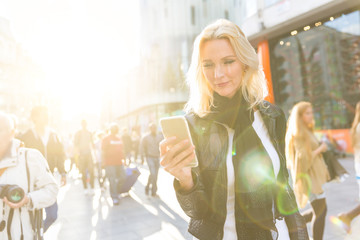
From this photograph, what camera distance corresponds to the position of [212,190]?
147 centimetres

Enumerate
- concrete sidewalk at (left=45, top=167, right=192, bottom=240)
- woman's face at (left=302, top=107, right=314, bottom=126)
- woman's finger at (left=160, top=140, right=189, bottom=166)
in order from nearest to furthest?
woman's finger at (left=160, top=140, right=189, bottom=166) → woman's face at (left=302, top=107, right=314, bottom=126) → concrete sidewalk at (left=45, top=167, right=192, bottom=240)

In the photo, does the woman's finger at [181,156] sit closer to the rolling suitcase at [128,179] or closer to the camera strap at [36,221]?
the camera strap at [36,221]

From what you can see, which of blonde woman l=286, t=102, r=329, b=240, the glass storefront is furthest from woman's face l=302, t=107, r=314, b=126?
the glass storefront

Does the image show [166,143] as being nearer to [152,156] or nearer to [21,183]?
[21,183]

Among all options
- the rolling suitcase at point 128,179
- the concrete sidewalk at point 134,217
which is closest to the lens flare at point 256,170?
the concrete sidewalk at point 134,217

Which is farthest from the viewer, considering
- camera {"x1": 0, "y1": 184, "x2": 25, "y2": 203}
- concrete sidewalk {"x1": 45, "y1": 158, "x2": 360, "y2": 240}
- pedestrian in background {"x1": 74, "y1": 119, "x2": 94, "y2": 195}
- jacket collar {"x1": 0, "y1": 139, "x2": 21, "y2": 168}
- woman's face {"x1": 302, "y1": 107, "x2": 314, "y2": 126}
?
pedestrian in background {"x1": 74, "y1": 119, "x2": 94, "y2": 195}

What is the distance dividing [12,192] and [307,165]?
356 centimetres

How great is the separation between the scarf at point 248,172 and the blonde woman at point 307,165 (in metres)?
2.77

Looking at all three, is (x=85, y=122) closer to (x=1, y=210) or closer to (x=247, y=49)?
(x=1, y=210)

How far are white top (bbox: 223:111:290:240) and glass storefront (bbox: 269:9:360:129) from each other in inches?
420

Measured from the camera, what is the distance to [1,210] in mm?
2334

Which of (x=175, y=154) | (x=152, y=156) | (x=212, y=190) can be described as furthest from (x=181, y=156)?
(x=152, y=156)

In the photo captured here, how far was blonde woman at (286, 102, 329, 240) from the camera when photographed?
390 cm

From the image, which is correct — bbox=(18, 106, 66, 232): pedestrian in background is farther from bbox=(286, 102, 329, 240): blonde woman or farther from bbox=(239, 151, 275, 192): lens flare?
bbox=(239, 151, 275, 192): lens flare
